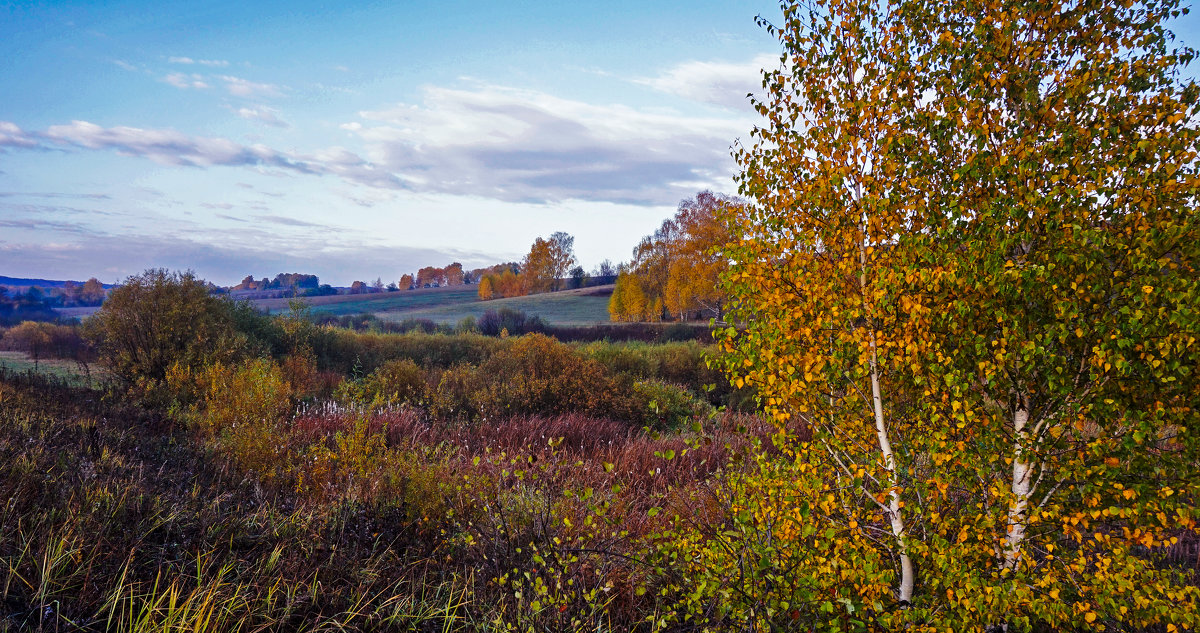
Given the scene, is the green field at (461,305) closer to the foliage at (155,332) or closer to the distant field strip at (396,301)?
the distant field strip at (396,301)

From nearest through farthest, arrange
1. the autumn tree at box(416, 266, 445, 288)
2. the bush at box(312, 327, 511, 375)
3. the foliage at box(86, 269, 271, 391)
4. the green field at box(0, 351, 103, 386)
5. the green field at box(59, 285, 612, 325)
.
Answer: the green field at box(0, 351, 103, 386) < the foliage at box(86, 269, 271, 391) < the bush at box(312, 327, 511, 375) < the green field at box(59, 285, 612, 325) < the autumn tree at box(416, 266, 445, 288)

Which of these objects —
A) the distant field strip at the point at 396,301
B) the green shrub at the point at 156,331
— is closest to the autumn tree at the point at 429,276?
the distant field strip at the point at 396,301

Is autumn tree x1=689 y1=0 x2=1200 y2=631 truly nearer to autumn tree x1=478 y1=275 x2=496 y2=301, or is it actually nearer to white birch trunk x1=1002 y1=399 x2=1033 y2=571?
white birch trunk x1=1002 y1=399 x2=1033 y2=571

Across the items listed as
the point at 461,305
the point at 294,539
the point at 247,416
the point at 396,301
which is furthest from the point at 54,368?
the point at 396,301

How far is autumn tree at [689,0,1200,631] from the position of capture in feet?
10.1

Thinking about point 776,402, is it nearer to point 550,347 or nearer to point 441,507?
point 441,507

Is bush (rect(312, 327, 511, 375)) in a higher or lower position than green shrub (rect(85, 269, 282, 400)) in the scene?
lower

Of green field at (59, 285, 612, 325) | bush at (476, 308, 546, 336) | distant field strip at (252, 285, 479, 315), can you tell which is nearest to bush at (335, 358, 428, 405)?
bush at (476, 308, 546, 336)

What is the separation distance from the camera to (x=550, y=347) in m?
15.2

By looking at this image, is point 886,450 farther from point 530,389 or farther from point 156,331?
point 156,331

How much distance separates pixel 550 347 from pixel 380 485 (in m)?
9.57

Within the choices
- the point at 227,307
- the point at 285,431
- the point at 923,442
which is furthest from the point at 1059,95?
the point at 227,307

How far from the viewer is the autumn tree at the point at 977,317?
3.08 metres

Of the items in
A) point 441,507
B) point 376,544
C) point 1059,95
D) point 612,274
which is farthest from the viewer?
point 612,274
